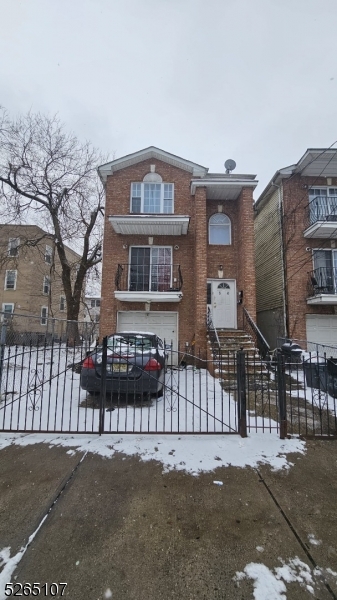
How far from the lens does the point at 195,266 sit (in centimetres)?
1112

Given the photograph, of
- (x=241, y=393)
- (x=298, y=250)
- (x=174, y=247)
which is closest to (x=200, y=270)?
(x=174, y=247)

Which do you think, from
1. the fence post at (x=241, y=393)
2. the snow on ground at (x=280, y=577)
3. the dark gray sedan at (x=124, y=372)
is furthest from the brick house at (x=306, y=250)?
the snow on ground at (x=280, y=577)

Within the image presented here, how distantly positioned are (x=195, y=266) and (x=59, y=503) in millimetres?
9440

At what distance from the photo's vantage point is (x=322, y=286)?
38.5 feet

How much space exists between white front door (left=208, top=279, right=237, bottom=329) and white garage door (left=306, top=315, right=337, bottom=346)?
345 cm

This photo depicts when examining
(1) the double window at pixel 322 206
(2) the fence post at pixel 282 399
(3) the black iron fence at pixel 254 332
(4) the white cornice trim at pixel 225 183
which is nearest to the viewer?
(2) the fence post at pixel 282 399

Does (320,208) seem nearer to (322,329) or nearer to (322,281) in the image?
(322,281)

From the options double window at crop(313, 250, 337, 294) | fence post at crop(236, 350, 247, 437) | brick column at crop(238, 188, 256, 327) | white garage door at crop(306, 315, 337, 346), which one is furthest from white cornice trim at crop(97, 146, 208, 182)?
fence post at crop(236, 350, 247, 437)

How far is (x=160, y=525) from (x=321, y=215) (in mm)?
13312

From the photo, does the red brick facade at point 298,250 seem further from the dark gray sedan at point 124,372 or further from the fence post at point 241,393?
the fence post at point 241,393

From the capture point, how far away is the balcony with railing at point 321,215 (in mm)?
11539

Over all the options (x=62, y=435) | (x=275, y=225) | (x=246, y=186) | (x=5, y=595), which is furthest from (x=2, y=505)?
(x=275, y=225)

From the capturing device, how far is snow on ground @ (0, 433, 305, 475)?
11.2ft

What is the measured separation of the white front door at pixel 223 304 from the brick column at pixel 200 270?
1.18 m
